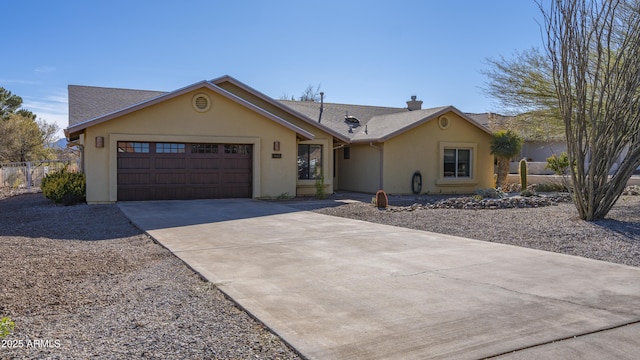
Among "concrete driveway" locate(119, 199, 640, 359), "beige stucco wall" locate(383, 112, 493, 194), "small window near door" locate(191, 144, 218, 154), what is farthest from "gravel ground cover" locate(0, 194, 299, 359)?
"beige stucco wall" locate(383, 112, 493, 194)

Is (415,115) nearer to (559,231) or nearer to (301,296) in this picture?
(559,231)

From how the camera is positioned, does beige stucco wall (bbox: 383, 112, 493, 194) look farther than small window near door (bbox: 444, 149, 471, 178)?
No

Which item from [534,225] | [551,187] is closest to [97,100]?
[534,225]

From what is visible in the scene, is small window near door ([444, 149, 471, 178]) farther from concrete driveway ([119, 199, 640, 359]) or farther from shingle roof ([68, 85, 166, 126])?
concrete driveway ([119, 199, 640, 359])

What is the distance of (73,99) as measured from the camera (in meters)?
19.7

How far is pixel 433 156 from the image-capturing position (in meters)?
22.2

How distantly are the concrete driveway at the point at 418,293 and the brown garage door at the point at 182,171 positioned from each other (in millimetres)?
7389

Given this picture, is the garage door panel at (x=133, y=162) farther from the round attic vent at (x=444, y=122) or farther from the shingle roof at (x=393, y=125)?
the round attic vent at (x=444, y=122)

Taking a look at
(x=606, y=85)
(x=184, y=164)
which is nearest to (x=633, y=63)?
(x=606, y=85)

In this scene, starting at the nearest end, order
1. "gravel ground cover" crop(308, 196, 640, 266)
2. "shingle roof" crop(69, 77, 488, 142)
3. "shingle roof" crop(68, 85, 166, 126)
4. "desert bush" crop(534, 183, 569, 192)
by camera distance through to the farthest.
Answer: "gravel ground cover" crop(308, 196, 640, 266) → "shingle roof" crop(68, 85, 166, 126) → "shingle roof" crop(69, 77, 488, 142) → "desert bush" crop(534, 183, 569, 192)

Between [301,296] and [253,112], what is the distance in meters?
13.4

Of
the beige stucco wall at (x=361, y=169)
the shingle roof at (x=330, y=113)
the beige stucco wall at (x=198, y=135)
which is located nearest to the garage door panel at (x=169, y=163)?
the beige stucco wall at (x=198, y=135)

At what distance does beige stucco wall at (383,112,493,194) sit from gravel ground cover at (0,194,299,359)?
13919 mm

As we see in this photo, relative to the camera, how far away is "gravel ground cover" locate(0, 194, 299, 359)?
13.5 feet
